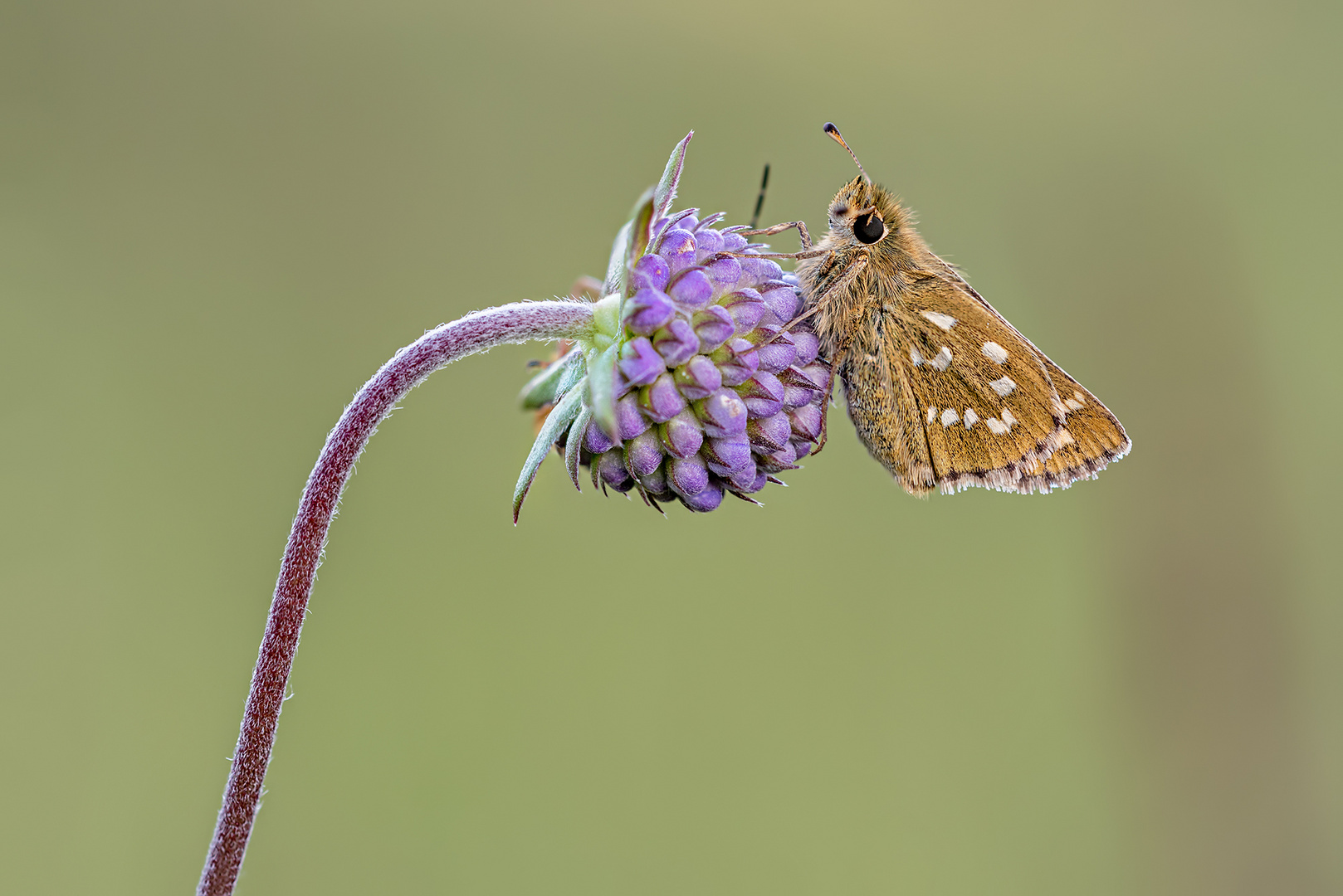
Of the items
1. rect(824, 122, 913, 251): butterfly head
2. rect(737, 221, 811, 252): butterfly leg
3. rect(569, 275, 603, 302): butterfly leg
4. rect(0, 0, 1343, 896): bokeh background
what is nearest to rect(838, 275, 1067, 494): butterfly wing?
rect(824, 122, 913, 251): butterfly head

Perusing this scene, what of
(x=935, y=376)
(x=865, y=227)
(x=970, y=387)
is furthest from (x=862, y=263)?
(x=970, y=387)

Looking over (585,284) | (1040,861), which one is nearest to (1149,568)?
(1040,861)

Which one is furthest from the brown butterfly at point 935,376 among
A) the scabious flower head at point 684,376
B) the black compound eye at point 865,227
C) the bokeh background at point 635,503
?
the bokeh background at point 635,503

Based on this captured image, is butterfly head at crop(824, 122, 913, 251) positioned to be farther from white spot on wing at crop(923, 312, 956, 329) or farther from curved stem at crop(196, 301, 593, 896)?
curved stem at crop(196, 301, 593, 896)

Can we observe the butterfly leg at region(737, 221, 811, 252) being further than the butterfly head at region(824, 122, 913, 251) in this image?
No

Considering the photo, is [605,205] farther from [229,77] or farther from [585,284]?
[585,284]

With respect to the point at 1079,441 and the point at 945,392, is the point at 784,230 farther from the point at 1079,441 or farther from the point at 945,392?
the point at 1079,441

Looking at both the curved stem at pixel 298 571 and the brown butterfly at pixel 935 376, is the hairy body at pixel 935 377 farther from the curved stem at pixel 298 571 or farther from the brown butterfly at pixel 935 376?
the curved stem at pixel 298 571
